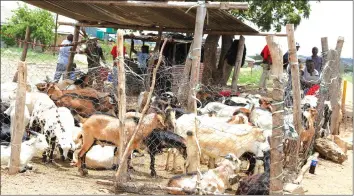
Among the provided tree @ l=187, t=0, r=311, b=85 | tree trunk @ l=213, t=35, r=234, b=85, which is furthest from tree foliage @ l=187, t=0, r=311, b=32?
tree trunk @ l=213, t=35, r=234, b=85

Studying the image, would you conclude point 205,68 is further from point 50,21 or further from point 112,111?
point 50,21

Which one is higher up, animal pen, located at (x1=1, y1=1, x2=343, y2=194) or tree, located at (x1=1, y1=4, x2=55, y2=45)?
tree, located at (x1=1, y1=4, x2=55, y2=45)

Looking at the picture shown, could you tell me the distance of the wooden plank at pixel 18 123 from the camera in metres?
5.79

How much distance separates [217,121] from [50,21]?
2407 cm

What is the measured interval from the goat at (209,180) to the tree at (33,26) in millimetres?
22457

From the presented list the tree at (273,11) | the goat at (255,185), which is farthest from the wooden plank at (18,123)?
the tree at (273,11)

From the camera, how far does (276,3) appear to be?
16.2 meters

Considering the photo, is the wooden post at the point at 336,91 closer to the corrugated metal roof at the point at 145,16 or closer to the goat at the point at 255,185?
the corrugated metal roof at the point at 145,16

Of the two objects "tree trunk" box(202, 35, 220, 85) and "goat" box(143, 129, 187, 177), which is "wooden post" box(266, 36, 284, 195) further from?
"tree trunk" box(202, 35, 220, 85)

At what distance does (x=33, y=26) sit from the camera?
26.9 metres

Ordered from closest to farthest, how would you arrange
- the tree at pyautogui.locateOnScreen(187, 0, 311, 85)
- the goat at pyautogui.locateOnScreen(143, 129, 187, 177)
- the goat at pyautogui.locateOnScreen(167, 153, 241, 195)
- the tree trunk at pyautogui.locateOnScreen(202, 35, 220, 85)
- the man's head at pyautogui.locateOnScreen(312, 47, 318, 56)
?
the goat at pyautogui.locateOnScreen(167, 153, 241, 195), the goat at pyautogui.locateOnScreen(143, 129, 187, 177), the man's head at pyautogui.locateOnScreen(312, 47, 318, 56), the tree trunk at pyautogui.locateOnScreen(202, 35, 220, 85), the tree at pyautogui.locateOnScreen(187, 0, 311, 85)

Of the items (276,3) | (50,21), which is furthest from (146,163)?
(50,21)

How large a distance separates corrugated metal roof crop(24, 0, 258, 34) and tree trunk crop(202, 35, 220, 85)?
0.93 meters

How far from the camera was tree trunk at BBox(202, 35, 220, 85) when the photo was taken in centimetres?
1313
